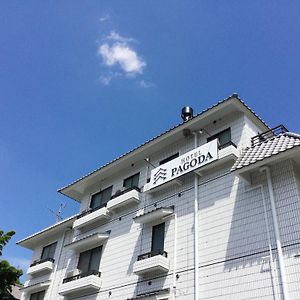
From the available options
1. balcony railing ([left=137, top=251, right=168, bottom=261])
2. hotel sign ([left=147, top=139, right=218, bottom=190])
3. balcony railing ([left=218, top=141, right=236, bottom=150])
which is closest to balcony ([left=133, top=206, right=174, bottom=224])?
hotel sign ([left=147, top=139, right=218, bottom=190])

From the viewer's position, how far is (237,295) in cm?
1263

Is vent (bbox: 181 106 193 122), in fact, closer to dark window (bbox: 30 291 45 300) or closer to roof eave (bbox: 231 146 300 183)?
roof eave (bbox: 231 146 300 183)

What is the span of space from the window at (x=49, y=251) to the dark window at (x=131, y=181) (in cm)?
646

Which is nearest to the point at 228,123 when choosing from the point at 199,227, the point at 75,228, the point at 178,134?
the point at 178,134

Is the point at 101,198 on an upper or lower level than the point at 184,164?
upper

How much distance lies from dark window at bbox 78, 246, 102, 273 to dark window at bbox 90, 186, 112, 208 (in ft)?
9.14

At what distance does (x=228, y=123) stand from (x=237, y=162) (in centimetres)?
320

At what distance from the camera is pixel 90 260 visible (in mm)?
19531

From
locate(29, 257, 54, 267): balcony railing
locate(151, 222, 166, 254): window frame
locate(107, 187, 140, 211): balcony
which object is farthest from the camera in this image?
locate(29, 257, 54, 267): balcony railing

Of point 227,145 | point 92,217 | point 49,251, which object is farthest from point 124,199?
point 49,251

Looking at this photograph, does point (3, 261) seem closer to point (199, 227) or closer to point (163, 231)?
point (163, 231)

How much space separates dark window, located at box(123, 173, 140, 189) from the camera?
2010cm

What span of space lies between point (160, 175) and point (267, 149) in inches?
210

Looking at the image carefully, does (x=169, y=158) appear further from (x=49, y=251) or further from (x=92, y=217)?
(x=49, y=251)
